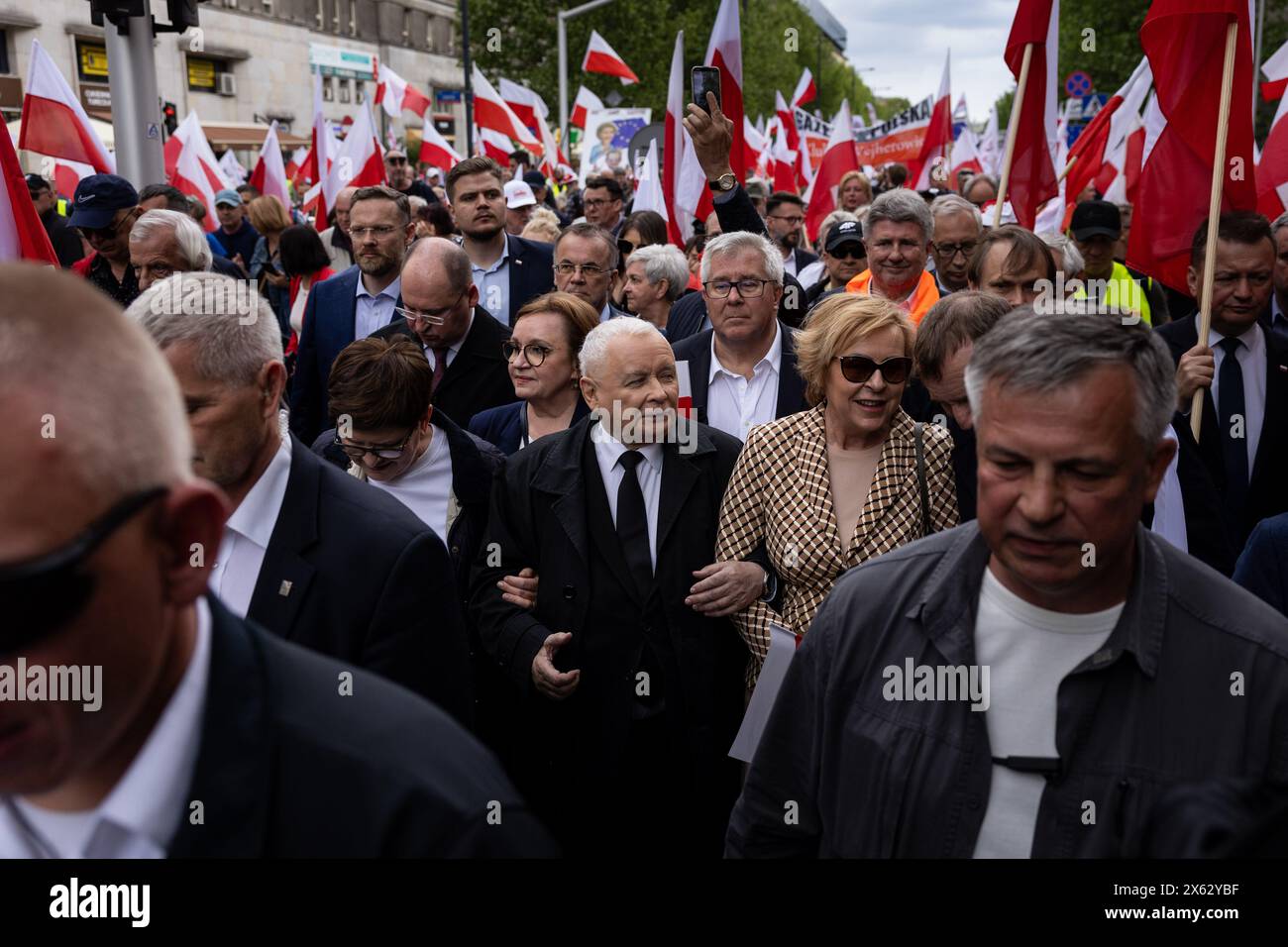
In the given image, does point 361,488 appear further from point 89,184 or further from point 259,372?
point 89,184

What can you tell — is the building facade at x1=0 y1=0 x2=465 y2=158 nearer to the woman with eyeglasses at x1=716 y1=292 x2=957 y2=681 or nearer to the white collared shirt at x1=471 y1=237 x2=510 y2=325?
the white collared shirt at x1=471 y1=237 x2=510 y2=325

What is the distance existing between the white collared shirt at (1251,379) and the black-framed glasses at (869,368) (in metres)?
1.84

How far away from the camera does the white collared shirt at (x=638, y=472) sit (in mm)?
3848

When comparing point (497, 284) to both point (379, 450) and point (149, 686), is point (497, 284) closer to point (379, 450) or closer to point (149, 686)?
point (379, 450)

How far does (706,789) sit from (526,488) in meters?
1.05

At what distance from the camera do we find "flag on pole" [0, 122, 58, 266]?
4867 millimetres

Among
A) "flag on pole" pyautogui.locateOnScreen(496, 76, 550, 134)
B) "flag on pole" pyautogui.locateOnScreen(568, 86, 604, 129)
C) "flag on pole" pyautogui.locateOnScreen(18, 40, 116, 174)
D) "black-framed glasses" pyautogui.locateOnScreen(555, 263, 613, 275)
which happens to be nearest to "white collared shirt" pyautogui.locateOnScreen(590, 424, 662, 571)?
"black-framed glasses" pyautogui.locateOnScreen(555, 263, 613, 275)

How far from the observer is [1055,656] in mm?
2045

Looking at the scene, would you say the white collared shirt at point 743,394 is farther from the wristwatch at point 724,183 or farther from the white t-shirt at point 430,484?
the white t-shirt at point 430,484

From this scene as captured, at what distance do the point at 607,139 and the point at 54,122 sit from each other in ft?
49.0

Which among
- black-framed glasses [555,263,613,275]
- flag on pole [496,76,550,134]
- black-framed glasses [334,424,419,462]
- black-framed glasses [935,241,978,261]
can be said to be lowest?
black-framed glasses [334,424,419,462]

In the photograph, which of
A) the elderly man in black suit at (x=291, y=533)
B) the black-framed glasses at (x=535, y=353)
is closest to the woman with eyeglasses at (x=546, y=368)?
the black-framed glasses at (x=535, y=353)

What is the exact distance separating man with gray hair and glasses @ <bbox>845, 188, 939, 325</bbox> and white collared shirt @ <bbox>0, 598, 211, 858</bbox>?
511cm
